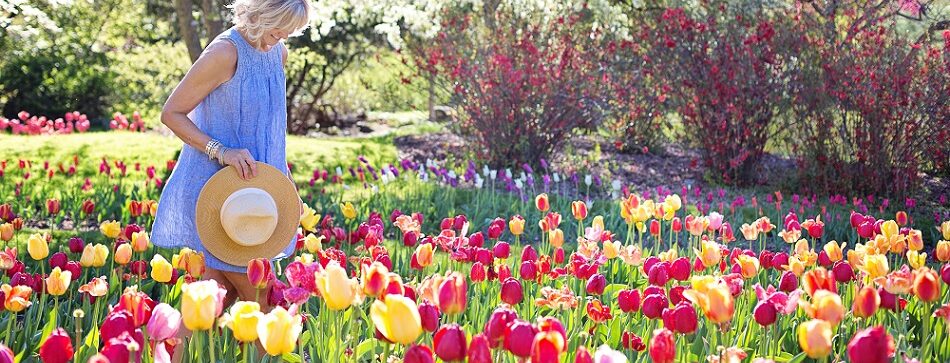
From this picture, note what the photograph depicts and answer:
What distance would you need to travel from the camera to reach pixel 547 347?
1.44 m

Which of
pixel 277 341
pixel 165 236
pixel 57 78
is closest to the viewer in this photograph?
pixel 277 341

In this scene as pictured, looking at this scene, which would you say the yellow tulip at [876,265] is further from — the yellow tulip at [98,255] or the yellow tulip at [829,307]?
the yellow tulip at [98,255]

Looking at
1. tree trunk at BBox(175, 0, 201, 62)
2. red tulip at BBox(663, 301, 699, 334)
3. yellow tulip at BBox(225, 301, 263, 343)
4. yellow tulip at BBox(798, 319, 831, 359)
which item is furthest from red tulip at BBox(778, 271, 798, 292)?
A: tree trunk at BBox(175, 0, 201, 62)

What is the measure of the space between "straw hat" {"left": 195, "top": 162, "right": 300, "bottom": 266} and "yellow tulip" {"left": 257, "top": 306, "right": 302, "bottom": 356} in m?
1.09

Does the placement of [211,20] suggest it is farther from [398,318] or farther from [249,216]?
[398,318]

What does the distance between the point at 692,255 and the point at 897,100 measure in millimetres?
3441

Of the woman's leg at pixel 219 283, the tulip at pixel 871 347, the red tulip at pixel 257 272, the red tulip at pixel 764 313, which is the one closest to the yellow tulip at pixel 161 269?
the woman's leg at pixel 219 283

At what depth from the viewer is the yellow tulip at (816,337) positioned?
1592 mm

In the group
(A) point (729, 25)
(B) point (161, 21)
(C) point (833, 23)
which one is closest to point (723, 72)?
(A) point (729, 25)

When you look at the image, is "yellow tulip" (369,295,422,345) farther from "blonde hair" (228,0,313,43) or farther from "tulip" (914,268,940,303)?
"blonde hair" (228,0,313,43)

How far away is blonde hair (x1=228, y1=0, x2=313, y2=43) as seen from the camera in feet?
8.51

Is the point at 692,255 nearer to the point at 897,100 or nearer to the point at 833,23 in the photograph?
the point at 897,100

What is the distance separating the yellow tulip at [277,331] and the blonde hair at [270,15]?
1.25 meters

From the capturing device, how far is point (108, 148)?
8633 millimetres
